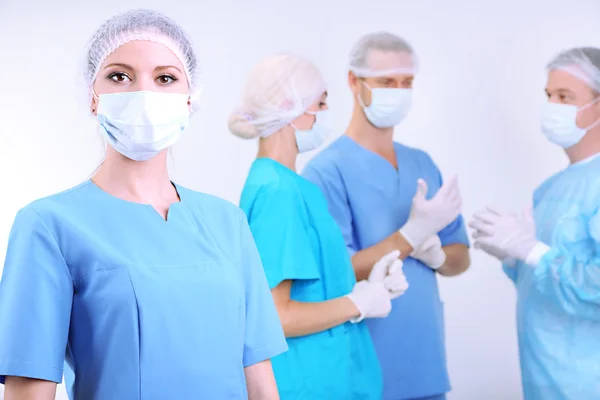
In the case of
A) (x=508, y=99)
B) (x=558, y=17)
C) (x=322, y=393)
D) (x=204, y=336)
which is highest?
(x=558, y=17)

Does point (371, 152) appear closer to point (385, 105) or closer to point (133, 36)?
point (385, 105)

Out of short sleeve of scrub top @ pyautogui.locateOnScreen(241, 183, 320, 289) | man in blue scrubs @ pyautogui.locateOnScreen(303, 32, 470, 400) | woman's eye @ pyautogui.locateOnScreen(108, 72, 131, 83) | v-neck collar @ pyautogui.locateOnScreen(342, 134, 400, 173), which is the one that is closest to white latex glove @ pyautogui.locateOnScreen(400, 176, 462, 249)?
man in blue scrubs @ pyautogui.locateOnScreen(303, 32, 470, 400)

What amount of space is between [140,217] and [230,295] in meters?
0.21

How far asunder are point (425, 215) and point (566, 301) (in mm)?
484

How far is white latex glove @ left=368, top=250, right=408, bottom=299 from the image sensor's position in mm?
2316

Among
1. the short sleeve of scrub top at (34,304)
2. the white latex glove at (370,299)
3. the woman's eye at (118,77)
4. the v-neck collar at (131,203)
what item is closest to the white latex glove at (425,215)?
the white latex glove at (370,299)

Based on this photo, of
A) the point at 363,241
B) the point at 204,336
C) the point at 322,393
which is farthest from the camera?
the point at 363,241

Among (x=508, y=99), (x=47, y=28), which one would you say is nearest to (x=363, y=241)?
(x=508, y=99)

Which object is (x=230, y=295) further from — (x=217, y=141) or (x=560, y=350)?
(x=217, y=141)

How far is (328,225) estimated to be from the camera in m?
2.17

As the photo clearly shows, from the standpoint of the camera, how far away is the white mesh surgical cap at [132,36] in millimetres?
1438

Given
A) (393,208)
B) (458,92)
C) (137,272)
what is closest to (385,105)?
(393,208)

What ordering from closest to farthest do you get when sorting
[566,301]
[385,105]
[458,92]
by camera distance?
[566,301] → [385,105] → [458,92]

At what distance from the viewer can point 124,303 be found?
1.30 metres
